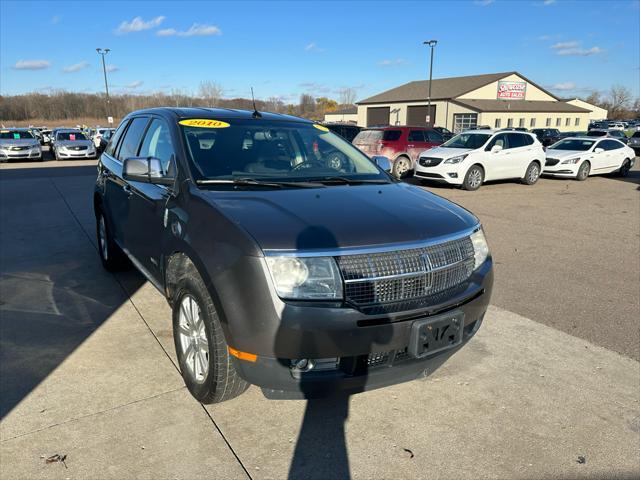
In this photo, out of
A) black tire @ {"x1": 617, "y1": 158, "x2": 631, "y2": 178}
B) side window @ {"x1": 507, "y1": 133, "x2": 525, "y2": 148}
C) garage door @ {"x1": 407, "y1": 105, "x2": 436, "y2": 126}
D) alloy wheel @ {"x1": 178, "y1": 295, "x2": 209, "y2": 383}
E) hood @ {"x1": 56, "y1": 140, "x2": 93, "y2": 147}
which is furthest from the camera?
garage door @ {"x1": 407, "y1": 105, "x2": 436, "y2": 126}

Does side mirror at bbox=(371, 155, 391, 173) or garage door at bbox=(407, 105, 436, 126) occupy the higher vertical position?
garage door at bbox=(407, 105, 436, 126)

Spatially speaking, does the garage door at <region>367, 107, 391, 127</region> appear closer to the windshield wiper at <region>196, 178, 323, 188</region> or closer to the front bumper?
the windshield wiper at <region>196, 178, 323, 188</region>

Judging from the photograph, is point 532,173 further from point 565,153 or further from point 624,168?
point 624,168

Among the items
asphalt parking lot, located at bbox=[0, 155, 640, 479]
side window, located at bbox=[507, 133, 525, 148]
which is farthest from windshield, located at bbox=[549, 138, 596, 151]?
asphalt parking lot, located at bbox=[0, 155, 640, 479]

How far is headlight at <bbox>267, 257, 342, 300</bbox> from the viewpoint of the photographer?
7.52ft

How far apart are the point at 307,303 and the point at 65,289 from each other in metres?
3.64

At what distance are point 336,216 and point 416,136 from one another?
13.7 metres

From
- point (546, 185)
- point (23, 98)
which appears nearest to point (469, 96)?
point (546, 185)

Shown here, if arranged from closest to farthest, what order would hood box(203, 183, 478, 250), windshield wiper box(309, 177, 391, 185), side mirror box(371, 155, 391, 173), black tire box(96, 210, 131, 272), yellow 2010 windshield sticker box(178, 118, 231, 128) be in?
hood box(203, 183, 478, 250) < windshield wiper box(309, 177, 391, 185) < yellow 2010 windshield sticker box(178, 118, 231, 128) < side mirror box(371, 155, 391, 173) < black tire box(96, 210, 131, 272)

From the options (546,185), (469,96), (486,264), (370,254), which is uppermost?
(469,96)

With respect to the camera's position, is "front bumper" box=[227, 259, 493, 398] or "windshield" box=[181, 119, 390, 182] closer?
"front bumper" box=[227, 259, 493, 398]

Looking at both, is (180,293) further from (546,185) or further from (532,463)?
(546,185)

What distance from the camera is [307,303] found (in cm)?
230

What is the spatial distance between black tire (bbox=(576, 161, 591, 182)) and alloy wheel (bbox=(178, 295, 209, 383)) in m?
16.0
